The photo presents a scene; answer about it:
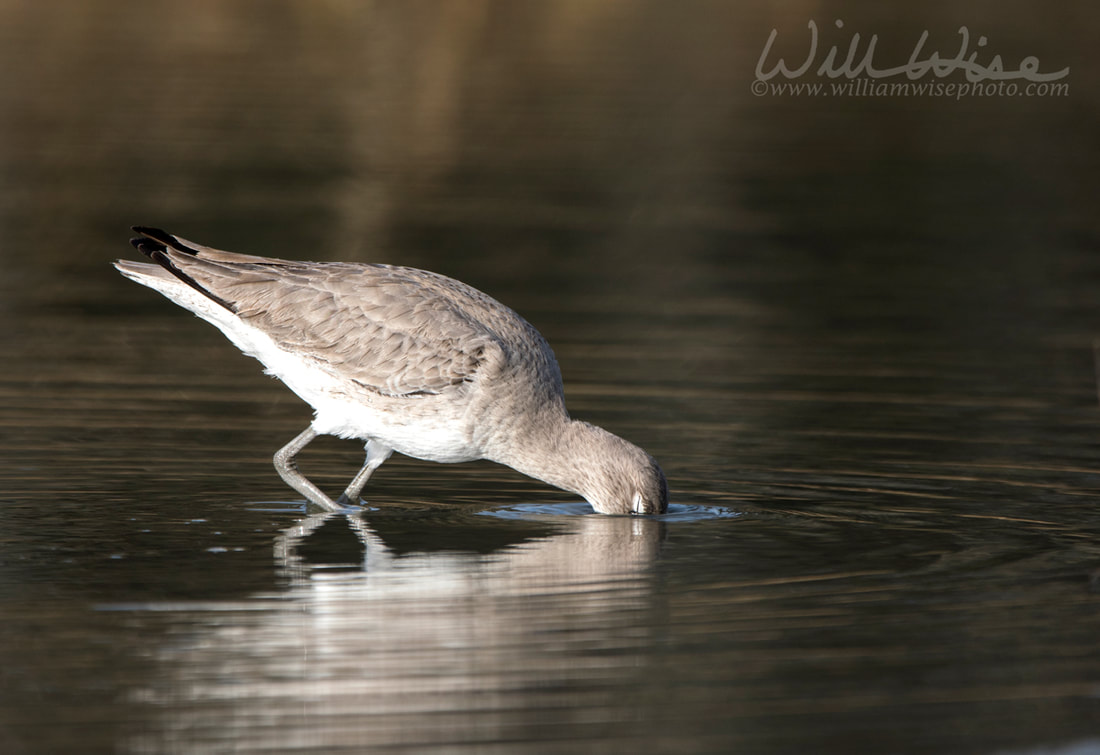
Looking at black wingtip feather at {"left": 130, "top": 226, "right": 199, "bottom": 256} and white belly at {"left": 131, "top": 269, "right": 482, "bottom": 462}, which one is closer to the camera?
white belly at {"left": 131, "top": 269, "right": 482, "bottom": 462}

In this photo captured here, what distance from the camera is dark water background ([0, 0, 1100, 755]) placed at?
729 centimetres

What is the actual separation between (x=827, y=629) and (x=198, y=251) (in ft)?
17.4

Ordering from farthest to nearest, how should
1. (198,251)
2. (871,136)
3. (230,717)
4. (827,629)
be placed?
(871,136), (198,251), (827,629), (230,717)

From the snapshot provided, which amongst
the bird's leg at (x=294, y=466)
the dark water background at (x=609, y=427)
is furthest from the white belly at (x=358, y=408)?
the dark water background at (x=609, y=427)

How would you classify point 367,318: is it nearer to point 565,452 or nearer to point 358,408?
point 358,408

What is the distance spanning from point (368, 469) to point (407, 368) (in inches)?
33.3

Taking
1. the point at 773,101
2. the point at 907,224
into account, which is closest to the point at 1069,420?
the point at 907,224

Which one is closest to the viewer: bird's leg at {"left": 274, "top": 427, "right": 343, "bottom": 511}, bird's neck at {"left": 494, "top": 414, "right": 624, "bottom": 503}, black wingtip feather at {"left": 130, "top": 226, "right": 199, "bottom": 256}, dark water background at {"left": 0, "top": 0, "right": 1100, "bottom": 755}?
dark water background at {"left": 0, "top": 0, "right": 1100, "bottom": 755}

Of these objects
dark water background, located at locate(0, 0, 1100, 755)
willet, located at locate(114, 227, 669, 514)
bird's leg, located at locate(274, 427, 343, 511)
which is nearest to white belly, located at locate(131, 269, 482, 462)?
willet, located at locate(114, 227, 669, 514)

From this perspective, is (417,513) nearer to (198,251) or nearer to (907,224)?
(198,251)

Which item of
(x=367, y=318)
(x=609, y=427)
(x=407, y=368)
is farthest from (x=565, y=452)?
(x=609, y=427)

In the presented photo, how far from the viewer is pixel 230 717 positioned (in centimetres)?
693

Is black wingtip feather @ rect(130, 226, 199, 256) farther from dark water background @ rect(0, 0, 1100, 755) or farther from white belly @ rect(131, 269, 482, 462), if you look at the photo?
dark water background @ rect(0, 0, 1100, 755)

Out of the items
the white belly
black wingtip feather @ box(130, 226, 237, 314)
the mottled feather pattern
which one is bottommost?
the white belly
